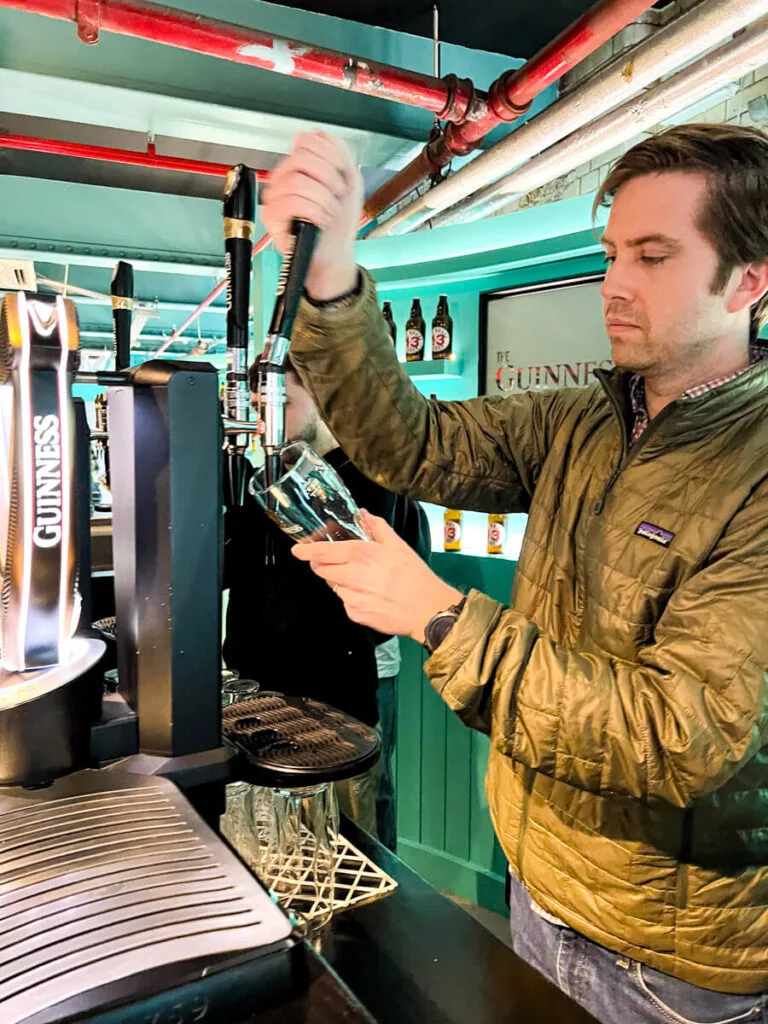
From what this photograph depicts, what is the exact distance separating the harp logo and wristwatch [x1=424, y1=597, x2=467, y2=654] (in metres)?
0.34

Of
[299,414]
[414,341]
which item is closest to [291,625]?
[299,414]

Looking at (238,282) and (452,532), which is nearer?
(238,282)

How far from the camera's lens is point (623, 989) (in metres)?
0.95

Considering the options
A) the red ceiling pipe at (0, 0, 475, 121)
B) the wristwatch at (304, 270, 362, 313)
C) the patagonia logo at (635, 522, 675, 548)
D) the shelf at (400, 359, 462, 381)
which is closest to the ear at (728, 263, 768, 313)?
the patagonia logo at (635, 522, 675, 548)

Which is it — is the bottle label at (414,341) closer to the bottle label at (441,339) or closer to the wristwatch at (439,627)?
the bottle label at (441,339)

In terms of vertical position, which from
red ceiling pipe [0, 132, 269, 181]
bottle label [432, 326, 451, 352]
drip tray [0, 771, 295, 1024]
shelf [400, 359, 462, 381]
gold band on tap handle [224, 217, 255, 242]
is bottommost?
drip tray [0, 771, 295, 1024]

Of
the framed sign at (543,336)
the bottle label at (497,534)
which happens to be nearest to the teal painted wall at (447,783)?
the bottle label at (497,534)

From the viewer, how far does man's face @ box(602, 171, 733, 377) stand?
3.08 ft

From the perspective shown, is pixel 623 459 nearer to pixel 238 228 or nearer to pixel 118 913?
pixel 238 228

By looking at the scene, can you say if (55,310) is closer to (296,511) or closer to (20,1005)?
(296,511)

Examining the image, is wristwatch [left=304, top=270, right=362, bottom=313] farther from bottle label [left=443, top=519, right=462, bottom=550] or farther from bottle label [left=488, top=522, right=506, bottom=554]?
bottle label [left=443, top=519, right=462, bottom=550]

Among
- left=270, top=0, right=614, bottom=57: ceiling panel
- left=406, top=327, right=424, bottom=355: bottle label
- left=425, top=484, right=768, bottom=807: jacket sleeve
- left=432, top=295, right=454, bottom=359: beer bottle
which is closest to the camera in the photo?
left=425, top=484, right=768, bottom=807: jacket sleeve

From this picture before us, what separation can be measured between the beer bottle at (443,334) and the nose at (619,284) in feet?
6.43

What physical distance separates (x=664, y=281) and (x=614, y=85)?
1.12 m
